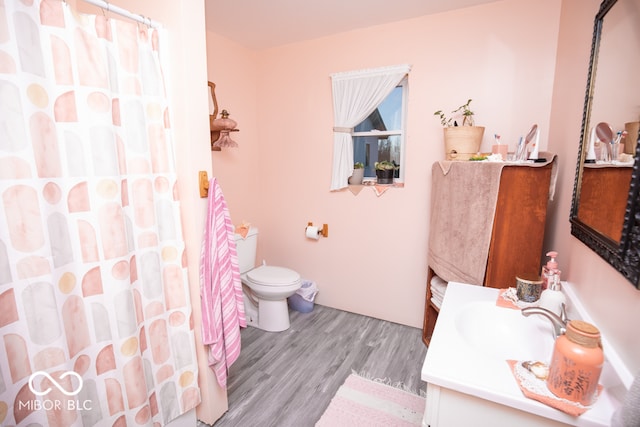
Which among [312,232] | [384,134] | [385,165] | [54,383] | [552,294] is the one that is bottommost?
[54,383]

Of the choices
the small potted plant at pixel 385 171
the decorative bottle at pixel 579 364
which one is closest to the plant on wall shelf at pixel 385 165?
the small potted plant at pixel 385 171

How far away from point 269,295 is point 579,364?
210 centimetres

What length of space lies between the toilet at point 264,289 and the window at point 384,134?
47.3 inches

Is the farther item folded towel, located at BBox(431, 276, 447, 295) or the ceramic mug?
A: folded towel, located at BBox(431, 276, 447, 295)

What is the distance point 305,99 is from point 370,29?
79 centimetres

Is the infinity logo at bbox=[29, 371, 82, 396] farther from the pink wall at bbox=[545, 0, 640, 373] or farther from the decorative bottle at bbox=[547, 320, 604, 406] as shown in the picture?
the pink wall at bbox=[545, 0, 640, 373]

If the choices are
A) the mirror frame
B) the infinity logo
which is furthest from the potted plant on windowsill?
the infinity logo

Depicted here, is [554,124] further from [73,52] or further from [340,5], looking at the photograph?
[73,52]

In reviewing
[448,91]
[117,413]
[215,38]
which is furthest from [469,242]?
[215,38]

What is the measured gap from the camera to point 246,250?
2.72 metres

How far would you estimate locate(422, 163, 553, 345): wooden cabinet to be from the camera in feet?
5.55
